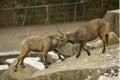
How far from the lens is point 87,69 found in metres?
5.86

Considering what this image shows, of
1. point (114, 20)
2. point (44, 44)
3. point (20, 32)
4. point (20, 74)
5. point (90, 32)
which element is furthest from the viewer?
point (20, 32)

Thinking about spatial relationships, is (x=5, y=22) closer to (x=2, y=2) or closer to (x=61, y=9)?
(x=2, y=2)

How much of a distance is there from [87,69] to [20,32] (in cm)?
906

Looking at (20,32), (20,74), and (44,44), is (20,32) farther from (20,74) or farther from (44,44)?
(44,44)

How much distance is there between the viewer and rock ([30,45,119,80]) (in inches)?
224

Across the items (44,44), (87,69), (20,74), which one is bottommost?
(20,74)

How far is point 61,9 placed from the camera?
16.7m

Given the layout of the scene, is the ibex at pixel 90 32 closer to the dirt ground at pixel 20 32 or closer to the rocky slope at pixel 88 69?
the rocky slope at pixel 88 69

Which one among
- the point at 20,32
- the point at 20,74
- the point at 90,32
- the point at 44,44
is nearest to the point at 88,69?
the point at 90,32

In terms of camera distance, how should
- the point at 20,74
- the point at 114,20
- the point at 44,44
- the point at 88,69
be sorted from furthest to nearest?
the point at 114,20 < the point at 20,74 < the point at 44,44 < the point at 88,69

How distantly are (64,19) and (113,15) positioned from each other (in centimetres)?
456

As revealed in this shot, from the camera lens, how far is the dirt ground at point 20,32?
12938 mm

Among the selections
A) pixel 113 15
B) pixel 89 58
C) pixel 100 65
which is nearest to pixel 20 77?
pixel 89 58

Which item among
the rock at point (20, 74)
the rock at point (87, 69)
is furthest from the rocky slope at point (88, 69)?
the rock at point (20, 74)
